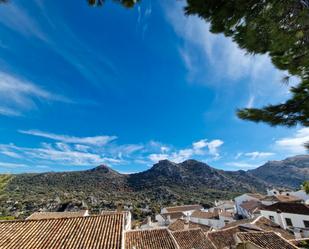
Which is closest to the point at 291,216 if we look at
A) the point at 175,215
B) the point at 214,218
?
the point at 214,218

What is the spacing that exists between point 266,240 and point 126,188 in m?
85.7

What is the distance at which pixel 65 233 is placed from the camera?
36.7 ft

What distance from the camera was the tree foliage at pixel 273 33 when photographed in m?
3.81

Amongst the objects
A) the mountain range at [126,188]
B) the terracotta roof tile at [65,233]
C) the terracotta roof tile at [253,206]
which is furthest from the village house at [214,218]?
the terracotta roof tile at [65,233]

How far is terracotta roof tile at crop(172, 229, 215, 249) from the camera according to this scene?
16.1 m

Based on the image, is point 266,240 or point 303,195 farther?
point 303,195

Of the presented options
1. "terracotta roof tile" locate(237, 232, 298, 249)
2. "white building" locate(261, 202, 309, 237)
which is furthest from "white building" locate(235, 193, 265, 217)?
"terracotta roof tile" locate(237, 232, 298, 249)

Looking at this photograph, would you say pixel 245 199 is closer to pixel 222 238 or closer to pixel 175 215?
pixel 175 215

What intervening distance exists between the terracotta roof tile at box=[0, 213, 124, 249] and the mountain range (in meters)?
37.7

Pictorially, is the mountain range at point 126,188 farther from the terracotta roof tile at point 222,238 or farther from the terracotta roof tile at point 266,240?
the terracotta roof tile at point 266,240

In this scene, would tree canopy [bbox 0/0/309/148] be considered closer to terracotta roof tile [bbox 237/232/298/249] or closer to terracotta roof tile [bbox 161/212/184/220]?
terracotta roof tile [bbox 237/232/298/249]

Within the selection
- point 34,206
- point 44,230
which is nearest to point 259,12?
point 44,230

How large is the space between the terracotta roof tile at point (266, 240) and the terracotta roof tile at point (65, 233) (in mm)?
8334

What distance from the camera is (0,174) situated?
2034cm
